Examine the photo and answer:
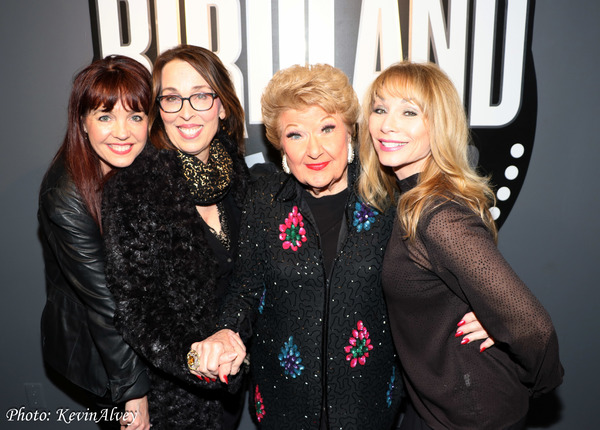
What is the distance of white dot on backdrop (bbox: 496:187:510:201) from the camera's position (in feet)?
8.52

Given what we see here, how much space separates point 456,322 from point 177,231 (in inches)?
43.7

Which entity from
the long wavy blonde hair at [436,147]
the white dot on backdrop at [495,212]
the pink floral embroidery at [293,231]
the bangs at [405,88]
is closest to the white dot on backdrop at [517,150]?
the white dot on backdrop at [495,212]

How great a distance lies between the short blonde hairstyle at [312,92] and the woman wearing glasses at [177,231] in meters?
0.34

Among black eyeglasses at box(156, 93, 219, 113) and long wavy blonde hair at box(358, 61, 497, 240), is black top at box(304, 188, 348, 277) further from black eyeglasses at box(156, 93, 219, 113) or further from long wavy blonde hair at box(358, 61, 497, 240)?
black eyeglasses at box(156, 93, 219, 113)

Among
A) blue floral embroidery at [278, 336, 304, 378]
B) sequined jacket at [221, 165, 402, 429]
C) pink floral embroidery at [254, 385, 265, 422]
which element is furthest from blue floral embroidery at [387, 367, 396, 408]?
pink floral embroidery at [254, 385, 265, 422]

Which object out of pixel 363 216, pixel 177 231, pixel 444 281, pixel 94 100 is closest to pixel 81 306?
pixel 177 231

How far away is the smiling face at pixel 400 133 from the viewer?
1.56 m

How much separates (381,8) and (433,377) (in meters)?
1.93

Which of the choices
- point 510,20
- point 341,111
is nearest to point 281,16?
point 341,111

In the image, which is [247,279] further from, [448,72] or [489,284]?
[448,72]

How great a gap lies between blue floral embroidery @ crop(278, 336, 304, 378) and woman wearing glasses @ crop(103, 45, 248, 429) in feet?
0.84

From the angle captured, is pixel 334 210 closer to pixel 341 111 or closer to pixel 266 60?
pixel 341 111

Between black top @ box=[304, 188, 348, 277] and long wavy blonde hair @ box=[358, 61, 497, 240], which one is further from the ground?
long wavy blonde hair @ box=[358, 61, 497, 240]

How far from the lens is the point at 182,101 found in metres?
1.83
